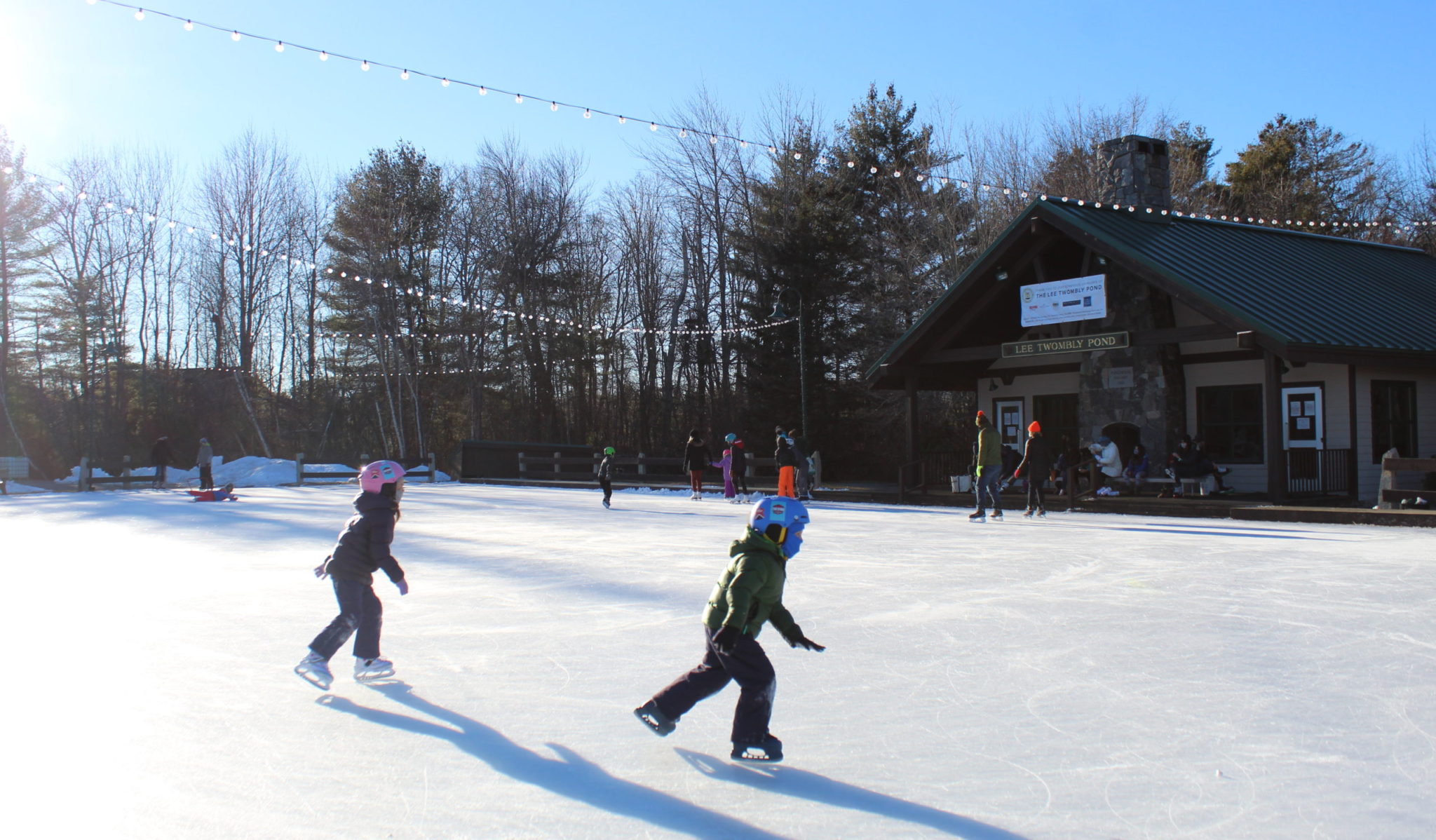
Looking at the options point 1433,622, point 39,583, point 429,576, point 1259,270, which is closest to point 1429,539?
point 1433,622

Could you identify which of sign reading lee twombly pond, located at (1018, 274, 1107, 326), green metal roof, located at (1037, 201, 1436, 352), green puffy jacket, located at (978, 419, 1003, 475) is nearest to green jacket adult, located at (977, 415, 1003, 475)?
green puffy jacket, located at (978, 419, 1003, 475)

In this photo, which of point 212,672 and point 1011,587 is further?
point 1011,587

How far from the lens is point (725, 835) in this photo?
3521 mm

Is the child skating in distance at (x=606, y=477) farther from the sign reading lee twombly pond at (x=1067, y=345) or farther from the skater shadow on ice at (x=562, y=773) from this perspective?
the skater shadow on ice at (x=562, y=773)

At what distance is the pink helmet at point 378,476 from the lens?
571 cm

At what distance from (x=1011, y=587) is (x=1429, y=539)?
701cm

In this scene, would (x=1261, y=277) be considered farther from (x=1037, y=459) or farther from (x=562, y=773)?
(x=562, y=773)

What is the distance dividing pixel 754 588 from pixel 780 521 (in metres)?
0.29

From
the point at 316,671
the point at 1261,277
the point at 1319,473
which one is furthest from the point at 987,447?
the point at 316,671

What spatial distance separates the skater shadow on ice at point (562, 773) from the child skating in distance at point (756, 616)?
54 centimetres

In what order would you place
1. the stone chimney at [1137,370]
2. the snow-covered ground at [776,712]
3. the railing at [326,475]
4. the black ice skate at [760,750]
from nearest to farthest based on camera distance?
the snow-covered ground at [776,712], the black ice skate at [760,750], the stone chimney at [1137,370], the railing at [326,475]

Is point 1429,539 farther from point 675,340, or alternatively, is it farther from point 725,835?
point 675,340

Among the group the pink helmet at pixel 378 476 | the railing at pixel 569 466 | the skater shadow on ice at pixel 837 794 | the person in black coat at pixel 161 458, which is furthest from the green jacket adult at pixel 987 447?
the person in black coat at pixel 161 458

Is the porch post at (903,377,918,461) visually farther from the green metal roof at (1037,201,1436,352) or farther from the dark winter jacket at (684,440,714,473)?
the green metal roof at (1037,201,1436,352)
